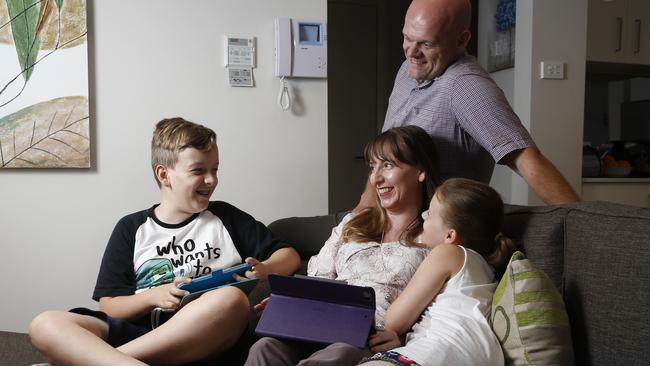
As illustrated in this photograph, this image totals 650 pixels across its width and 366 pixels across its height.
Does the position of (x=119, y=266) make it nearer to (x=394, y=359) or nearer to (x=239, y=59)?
(x=394, y=359)

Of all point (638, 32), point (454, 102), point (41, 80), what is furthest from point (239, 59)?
point (638, 32)

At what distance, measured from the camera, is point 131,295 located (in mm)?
1516

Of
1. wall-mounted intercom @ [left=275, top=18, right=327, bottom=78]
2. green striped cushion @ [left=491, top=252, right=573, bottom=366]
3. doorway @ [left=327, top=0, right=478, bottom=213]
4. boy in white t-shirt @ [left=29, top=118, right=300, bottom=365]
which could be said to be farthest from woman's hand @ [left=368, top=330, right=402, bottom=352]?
doorway @ [left=327, top=0, right=478, bottom=213]

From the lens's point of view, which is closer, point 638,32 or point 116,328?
point 116,328

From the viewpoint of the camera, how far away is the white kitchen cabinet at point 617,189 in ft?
11.0

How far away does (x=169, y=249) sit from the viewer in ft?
5.16

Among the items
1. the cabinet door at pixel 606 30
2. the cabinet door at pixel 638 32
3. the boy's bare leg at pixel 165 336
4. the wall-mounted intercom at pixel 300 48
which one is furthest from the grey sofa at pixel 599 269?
the cabinet door at pixel 638 32

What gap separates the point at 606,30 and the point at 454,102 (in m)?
2.41

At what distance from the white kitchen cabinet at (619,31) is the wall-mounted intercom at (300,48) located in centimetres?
197

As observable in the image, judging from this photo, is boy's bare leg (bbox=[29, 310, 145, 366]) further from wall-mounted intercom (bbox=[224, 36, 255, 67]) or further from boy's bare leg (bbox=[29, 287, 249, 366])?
wall-mounted intercom (bbox=[224, 36, 255, 67])

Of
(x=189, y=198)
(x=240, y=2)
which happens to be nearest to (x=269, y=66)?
(x=240, y=2)

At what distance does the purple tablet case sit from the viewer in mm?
1178

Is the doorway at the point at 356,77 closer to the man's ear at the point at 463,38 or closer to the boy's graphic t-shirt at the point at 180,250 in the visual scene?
the man's ear at the point at 463,38

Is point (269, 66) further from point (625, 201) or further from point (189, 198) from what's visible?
point (625, 201)
